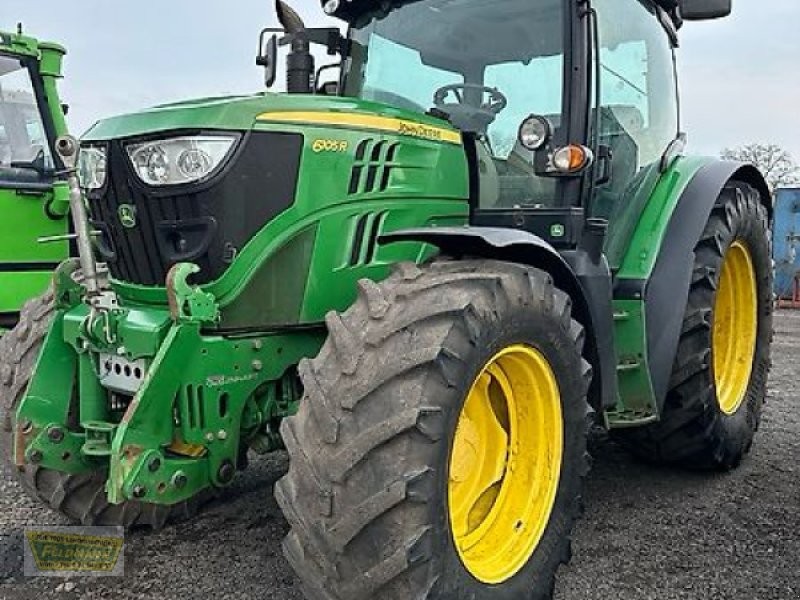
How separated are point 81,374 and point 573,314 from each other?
5.95 feet

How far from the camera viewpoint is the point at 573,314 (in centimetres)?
329

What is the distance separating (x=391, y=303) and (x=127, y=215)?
3.32ft

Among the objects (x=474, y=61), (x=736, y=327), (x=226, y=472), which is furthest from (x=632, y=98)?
(x=226, y=472)

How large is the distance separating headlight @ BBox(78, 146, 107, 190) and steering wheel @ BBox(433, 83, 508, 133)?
1.35 metres

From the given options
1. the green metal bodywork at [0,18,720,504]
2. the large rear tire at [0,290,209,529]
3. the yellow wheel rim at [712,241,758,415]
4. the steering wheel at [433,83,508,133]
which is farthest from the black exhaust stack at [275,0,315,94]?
the yellow wheel rim at [712,241,758,415]

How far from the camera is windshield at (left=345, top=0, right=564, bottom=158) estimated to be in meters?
3.50

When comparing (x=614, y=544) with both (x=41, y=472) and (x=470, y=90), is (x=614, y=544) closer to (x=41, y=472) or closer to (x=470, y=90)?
(x=470, y=90)

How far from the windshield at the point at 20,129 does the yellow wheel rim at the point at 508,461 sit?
4.78 meters

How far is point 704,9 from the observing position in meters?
3.81

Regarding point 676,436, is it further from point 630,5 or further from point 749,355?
point 630,5

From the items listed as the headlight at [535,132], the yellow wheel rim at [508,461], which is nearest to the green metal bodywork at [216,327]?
the headlight at [535,132]

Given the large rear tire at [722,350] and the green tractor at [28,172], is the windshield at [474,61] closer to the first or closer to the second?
the large rear tire at [722,350]

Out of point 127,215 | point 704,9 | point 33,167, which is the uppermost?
point 704,9

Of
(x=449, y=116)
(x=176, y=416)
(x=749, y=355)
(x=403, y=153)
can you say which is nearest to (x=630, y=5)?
(x=449, y=116)
